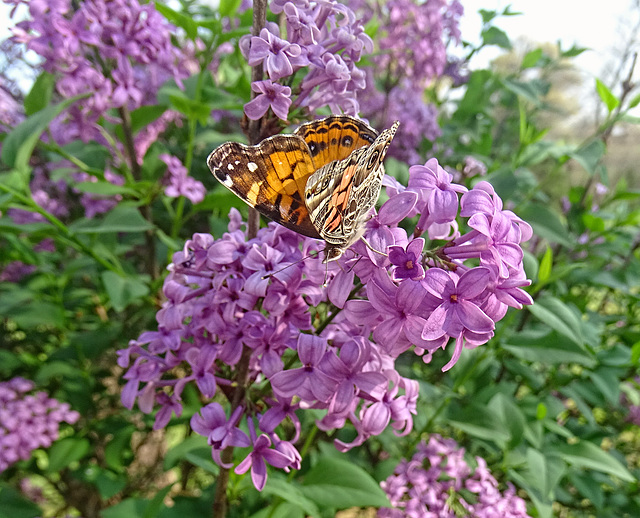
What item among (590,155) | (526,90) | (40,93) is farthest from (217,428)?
(526,90)

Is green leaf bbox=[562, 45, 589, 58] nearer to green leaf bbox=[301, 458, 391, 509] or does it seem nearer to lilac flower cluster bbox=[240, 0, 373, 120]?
lilac flower cluster bbox=[240, 0, 373, 120]

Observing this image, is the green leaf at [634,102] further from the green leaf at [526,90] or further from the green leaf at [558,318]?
the green leaf at [558,318]

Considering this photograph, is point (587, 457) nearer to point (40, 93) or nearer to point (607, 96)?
point (607, 96)

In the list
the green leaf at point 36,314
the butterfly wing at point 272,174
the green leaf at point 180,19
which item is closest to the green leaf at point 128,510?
the green leaf at point 36,314

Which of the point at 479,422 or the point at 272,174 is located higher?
the point at 272,174

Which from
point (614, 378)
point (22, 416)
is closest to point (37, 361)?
point (22, 416)

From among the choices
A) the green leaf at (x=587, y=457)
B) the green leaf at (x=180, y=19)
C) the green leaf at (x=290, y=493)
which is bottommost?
the green leaf at (x=587, y=457)

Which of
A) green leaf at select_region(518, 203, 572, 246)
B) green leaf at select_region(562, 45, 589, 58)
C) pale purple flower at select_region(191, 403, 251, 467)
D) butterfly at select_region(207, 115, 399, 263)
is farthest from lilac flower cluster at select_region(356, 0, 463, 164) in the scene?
pale purple flower at select_region(191, 403, 251, 467)
